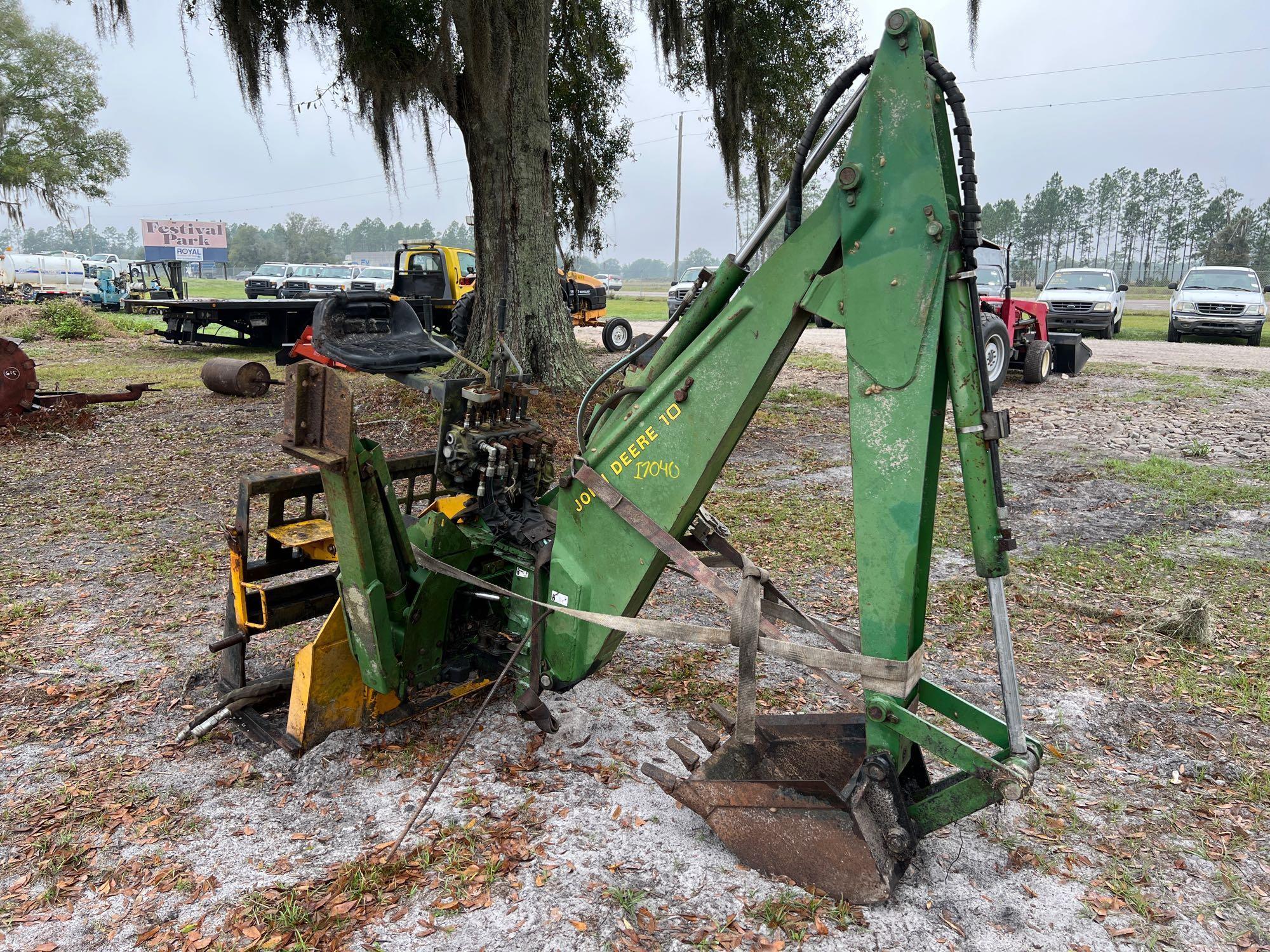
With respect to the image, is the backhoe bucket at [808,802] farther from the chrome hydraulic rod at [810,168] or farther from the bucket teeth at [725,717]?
the chrome hydraulic rod at [810,168]

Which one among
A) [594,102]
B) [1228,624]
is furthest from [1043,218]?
[1228,624]

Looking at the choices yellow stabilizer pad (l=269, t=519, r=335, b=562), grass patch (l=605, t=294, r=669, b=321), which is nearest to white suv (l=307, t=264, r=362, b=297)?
grass patch (l=605, t=294, r=669, b=321)

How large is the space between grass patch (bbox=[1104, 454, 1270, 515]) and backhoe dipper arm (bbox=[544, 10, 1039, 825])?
5.50m

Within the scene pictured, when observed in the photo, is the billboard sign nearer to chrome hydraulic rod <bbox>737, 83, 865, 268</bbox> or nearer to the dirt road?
the dirt road

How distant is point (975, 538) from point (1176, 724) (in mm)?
2125

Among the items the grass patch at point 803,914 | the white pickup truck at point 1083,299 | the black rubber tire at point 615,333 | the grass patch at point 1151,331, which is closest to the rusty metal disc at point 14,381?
the grass patch at point 803,914

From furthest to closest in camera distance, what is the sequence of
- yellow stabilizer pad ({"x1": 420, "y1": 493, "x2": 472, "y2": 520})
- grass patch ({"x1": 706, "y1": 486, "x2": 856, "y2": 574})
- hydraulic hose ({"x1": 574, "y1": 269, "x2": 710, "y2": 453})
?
grass patch ({"x1": 706, "y1": 486, "x2": 856, "y2": 574}) → yellow stabilizer pad ({"x1": 420, "y1": 493, "x2": 472, "y2": 520}) → hydraulic hose ({"x1": 574, "y1": 269, "x2": 710, "y2": 453})

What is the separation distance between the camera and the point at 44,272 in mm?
40812

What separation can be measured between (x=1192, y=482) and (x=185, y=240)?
8074 centimetres

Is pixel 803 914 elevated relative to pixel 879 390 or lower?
lower

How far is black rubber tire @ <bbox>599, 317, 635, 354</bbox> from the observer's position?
18000 millimetres

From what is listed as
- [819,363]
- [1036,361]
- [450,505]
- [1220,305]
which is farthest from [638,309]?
[450,505]

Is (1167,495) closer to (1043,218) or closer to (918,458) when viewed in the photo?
(918,458)

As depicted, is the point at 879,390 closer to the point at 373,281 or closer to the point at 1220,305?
the point at 1220,305
